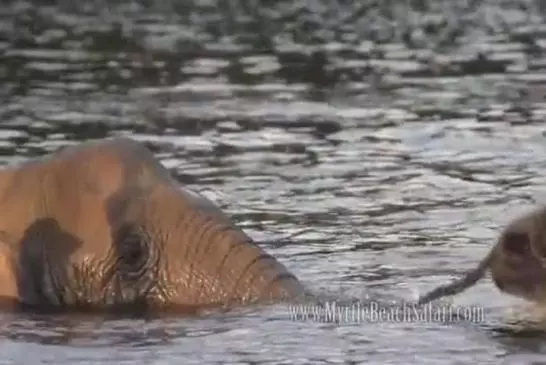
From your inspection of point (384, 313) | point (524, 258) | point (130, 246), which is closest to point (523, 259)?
point (524, 258)

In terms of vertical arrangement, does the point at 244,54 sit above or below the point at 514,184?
above

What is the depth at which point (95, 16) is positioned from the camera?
2975cm

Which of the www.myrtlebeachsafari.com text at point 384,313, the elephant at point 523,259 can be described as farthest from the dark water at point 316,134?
the elephant at point 523,259

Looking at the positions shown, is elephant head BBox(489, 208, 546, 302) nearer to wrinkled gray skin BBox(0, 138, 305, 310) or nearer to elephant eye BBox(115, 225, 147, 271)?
wrinkled gray skin BBox(0, 138, 305, 310)

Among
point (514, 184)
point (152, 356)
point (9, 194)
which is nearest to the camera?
point (152, 356)

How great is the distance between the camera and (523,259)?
838 cm

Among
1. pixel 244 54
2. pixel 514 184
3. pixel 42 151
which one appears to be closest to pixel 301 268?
pixel 514 184

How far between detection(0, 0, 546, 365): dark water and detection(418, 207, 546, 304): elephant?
218 mm

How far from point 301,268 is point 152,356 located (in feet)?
7.44

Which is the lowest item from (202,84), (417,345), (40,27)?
(417,345)

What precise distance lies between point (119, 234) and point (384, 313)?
1240 millimetres

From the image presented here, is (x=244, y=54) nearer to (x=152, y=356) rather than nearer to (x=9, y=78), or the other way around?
(x=9, y=78)

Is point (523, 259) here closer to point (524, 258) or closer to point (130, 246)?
point (524, 258)

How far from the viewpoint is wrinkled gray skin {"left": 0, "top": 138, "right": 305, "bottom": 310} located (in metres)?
8.87
